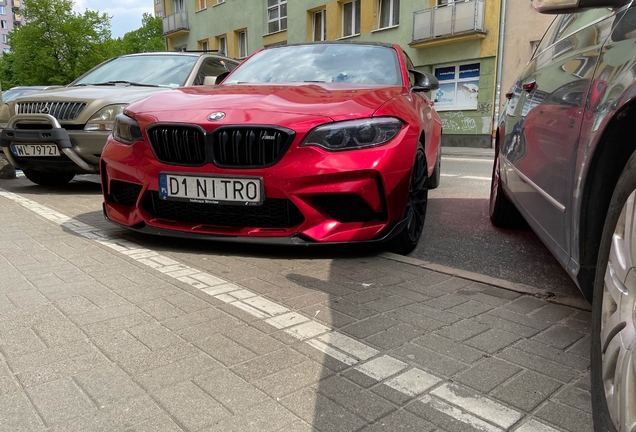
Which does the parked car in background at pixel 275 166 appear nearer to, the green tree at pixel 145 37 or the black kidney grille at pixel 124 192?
the black kidney grille at pixel 124 192

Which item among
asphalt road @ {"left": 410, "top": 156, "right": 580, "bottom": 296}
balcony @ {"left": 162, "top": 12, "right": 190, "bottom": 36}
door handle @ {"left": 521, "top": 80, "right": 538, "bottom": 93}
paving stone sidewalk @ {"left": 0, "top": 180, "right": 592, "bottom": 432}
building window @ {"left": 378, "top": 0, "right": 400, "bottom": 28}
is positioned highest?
balcony @ {"left": 162, "top": 12, "right": 190, "bottom": 36}

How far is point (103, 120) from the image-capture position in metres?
6.00

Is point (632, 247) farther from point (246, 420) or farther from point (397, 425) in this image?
point (246, 420)

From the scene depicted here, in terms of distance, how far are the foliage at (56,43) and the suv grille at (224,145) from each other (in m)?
35.8

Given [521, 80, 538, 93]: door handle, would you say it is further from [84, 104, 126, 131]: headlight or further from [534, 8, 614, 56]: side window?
[84, 104, 126, 131]: headlight

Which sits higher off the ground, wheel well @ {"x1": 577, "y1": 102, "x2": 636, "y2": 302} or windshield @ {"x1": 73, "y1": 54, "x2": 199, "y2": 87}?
windshield @ {"x1": 73, "y1": 54, "x2": 199, "y2": 87}

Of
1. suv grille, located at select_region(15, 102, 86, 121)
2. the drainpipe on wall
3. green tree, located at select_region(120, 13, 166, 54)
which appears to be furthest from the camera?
green tree, located at select_region(120, 13, 166, 54)

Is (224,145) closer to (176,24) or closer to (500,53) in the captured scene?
(500,53)

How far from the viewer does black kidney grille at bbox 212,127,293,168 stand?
10.9 ft

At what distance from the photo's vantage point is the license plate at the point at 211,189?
11.0ft

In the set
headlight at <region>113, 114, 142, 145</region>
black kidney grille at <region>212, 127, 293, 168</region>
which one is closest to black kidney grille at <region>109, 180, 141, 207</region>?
headlight at <region>113, 114, 142, 145</region>

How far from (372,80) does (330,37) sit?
74.3ft

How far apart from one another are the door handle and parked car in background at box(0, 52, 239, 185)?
322cm

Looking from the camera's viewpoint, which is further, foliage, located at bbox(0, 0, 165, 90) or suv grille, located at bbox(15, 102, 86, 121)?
foliage, located at bbox(0, 0, 165, 90)
